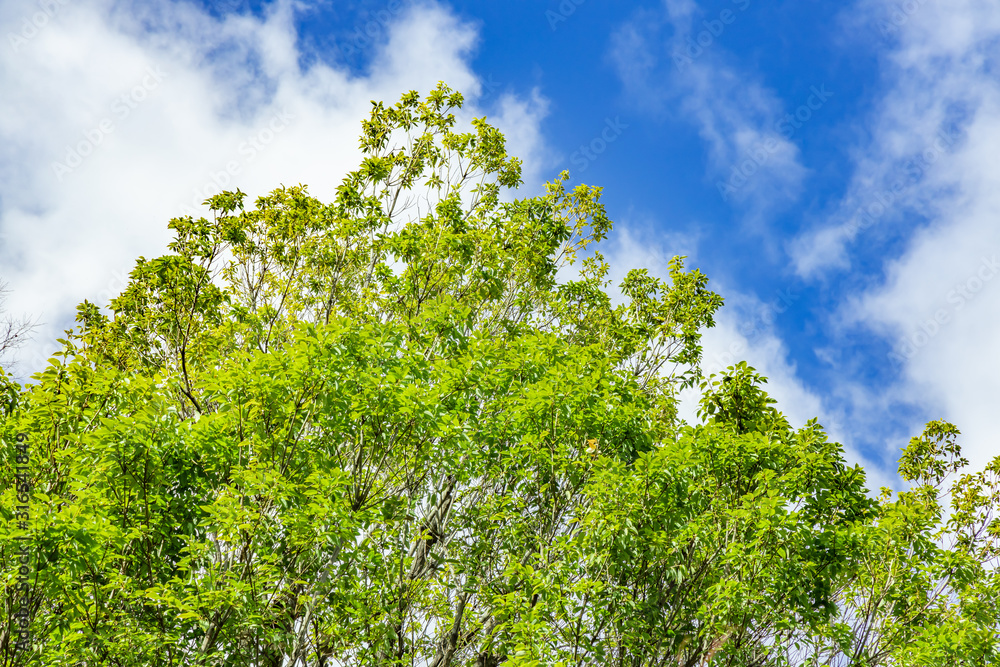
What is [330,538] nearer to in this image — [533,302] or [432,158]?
[533,302]

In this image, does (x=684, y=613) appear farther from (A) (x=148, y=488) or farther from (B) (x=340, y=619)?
(A) (x=148, y=488)

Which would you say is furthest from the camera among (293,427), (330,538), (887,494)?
(887,494)

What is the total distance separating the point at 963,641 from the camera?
7.48 metres

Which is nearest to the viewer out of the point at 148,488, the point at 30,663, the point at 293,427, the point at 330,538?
the point at 30,663

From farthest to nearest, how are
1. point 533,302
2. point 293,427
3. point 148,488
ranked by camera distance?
point 533,302, point 293,427, point 148,488

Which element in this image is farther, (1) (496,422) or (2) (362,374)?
(1) (496,422)

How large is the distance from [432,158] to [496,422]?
7789 mm

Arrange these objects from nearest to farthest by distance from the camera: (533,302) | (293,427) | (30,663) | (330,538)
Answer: (30,663) < (330,538) < (293,427) < (533,302)

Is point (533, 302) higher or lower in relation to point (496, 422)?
higher

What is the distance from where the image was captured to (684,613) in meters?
8.02

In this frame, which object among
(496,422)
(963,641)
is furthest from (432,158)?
(963,641)

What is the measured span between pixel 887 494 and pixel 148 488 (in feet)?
34.4

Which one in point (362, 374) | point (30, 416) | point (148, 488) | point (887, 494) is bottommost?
point (148, 488)

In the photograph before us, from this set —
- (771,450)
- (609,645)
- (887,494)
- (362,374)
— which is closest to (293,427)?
(362,374)
